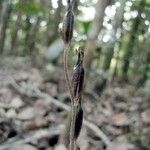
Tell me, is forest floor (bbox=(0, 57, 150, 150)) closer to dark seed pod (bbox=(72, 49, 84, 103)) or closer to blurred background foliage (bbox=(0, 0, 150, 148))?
blurred background foliage (bbox=(0, 0, 150, 148))

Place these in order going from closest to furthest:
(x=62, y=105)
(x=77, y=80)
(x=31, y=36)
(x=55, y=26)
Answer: (x=77, y=80), (x=62, y=105), (x=55, y=26), (x=31, y=36)

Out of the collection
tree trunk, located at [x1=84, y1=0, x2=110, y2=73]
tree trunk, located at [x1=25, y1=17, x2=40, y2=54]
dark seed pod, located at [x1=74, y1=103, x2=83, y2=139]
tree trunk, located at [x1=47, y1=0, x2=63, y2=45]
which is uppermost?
dark seed pod, located at [x1=74, y1=103, x2=83, y2=139]

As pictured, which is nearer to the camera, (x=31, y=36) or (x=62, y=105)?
(x=62, y=105)

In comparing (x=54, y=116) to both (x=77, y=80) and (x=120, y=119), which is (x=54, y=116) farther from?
(x=77, y=80)

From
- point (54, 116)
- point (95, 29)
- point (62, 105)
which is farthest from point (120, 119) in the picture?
point (95, 29)

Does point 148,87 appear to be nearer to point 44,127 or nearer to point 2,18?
point 2,18

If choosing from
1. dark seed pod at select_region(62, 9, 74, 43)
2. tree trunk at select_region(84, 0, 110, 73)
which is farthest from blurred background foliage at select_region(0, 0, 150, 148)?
dark seed pod at select_region(62, 9, 74, 43)

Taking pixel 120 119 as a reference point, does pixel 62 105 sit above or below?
above

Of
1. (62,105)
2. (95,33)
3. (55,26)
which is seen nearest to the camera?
(95,33)
